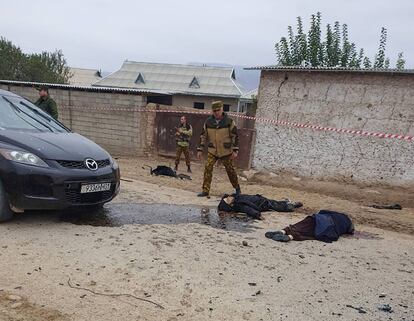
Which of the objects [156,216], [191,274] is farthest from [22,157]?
[191,274]

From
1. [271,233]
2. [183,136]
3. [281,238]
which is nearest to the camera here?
[281,238]

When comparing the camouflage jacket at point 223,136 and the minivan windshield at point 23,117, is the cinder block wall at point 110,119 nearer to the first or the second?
the camouflage jacket at point 223,136

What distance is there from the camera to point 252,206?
20.7 feet

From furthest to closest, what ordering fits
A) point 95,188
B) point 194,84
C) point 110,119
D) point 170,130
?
1. point 194,84
2. point 110,119
3. point 170,130
4. point 95,188

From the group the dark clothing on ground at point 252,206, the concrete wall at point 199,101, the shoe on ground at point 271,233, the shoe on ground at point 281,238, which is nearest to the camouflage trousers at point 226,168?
the dark clothing on ground at point 252,206

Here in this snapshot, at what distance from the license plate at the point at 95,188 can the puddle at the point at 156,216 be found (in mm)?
427

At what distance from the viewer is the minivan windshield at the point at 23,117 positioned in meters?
5.18

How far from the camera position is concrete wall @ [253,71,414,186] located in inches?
375

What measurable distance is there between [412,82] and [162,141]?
7.52 m

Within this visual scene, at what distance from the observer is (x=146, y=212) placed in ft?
19.4

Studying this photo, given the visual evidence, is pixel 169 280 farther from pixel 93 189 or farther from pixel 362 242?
pixel 362 242

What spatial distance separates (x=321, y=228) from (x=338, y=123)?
560 cm

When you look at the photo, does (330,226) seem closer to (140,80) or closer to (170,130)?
(170,130)

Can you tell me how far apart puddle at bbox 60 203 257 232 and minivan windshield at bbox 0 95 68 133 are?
119 cm
